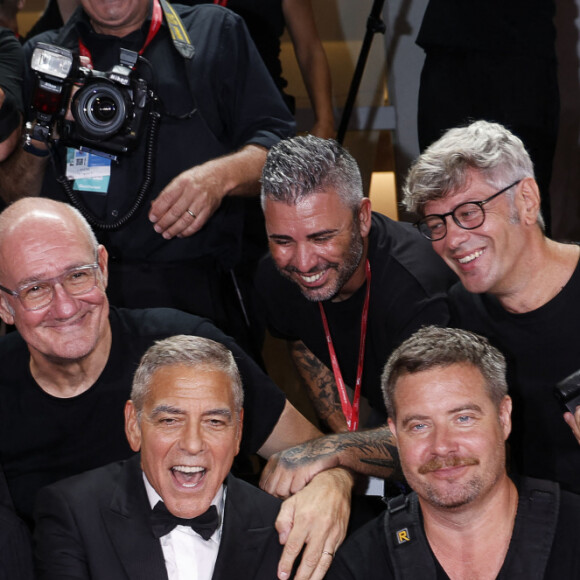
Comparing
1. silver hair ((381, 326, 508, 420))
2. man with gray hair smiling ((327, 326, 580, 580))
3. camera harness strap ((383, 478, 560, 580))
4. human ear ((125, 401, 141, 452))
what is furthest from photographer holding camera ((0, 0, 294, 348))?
camera harness strap ((383, 478, 560, 580))

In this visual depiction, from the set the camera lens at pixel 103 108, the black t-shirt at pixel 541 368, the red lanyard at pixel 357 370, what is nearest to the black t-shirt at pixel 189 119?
the camera lens at pixel 103 108

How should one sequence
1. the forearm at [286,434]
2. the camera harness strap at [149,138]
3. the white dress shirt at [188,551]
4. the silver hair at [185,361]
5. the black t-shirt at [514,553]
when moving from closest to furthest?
the black t-shirt at [514,553] → the white dress shirt at [188,551] → the silver hair at [185,361] → the forearm at [286,434] → the camera harness strap at [149,138]

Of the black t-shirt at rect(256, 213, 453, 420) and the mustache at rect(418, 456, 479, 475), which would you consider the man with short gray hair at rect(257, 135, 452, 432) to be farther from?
the mustache at rect(418, 456, 479, 475)

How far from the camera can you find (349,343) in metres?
2.81

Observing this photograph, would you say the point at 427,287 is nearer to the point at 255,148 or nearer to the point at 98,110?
the point at 255,148

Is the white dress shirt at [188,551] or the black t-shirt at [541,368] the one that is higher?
the black t-shirt at [541,368]

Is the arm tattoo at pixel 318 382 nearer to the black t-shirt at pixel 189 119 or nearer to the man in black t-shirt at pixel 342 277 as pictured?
the man in black t-shirt at pixel 342 277

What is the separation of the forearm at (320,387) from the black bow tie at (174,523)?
89cm

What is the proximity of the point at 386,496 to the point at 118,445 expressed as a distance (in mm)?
672

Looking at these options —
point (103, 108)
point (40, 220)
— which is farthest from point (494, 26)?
point (40, 220)

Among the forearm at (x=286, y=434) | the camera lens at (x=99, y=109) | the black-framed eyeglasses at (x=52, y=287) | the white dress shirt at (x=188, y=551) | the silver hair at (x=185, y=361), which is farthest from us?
the camera lens at (x=99, y=109)

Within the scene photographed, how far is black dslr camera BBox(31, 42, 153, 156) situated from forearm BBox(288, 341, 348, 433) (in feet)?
2.52

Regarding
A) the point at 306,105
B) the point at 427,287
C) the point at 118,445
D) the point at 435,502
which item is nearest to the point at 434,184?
the point at 427,287

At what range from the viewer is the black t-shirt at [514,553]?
2027 mm
